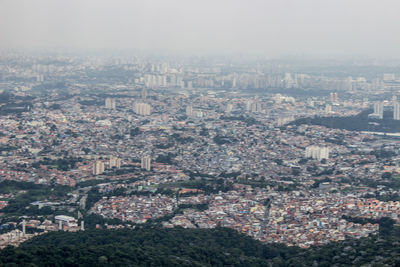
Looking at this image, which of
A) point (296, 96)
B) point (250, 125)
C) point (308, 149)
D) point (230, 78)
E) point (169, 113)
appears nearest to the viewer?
point (308, 149)

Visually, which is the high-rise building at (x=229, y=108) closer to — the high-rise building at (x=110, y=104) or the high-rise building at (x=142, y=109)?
the high-rise building at (x=142, y=109)

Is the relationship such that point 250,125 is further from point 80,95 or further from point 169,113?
point 80,95

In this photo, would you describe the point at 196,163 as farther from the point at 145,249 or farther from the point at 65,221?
the point at 145,249

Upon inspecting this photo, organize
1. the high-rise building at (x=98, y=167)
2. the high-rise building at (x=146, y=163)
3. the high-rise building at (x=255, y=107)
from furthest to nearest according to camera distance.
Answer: the high-rise building at (x=255, y=107) < the high-rise building at (x=146, y=163) < the high-rise building at (x=98, y=167)

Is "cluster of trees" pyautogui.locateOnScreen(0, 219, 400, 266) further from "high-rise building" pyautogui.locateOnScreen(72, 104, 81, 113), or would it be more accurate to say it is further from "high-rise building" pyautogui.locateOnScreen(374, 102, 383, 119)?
"high-rise building" pyautogui.locateOnScreen(374, 102, 383, 119)

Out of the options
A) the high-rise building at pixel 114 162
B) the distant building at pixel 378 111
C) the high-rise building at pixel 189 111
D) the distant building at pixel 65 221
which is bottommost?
the distant building at pixel 65 221

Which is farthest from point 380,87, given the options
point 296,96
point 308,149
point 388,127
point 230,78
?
point 308,149

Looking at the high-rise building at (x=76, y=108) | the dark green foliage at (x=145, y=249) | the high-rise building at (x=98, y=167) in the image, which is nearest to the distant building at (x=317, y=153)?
the high-rise building at (x=98, y=167)

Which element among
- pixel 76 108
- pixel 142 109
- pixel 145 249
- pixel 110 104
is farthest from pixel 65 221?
pixel 110 104
